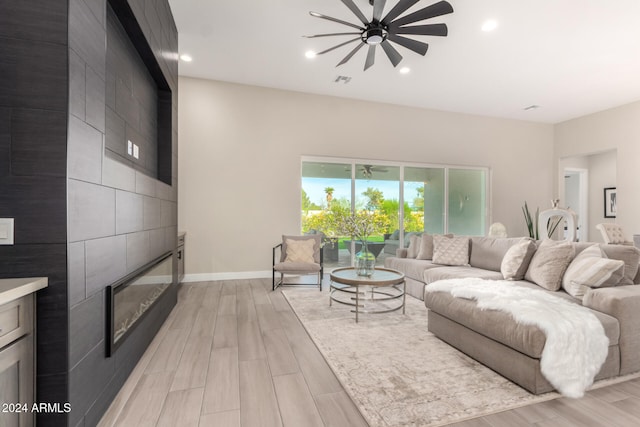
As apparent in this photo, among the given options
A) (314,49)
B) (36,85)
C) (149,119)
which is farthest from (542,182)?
(36,85)

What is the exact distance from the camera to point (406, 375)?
6.93 feet

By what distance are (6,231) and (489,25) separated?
4.52m

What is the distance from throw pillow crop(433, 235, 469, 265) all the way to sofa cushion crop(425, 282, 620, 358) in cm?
167

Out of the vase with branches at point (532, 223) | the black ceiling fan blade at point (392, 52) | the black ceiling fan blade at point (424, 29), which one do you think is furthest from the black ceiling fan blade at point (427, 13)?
the vase with branches at point (532, 223)

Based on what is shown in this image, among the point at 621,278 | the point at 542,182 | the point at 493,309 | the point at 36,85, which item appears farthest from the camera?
the point at 542,182

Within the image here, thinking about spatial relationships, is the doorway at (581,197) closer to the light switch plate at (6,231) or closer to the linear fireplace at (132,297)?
the linear fireplace at (132,297)

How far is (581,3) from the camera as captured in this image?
3.14 metres

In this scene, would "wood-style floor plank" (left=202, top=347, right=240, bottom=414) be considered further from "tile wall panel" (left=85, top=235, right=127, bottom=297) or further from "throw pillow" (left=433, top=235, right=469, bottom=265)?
"throw pillow" (left=433, top=235, right=469, bottom=265)

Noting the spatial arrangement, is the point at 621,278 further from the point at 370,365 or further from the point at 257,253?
the point at 257,253

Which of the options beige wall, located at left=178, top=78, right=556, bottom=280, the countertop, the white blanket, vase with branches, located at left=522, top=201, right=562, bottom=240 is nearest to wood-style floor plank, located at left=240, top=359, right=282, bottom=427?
the countertop

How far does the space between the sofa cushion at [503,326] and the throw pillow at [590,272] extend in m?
0.38

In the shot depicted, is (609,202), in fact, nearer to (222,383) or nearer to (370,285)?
(370,285)

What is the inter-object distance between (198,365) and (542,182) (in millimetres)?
8190

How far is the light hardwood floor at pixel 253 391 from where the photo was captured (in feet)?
5.47
